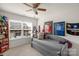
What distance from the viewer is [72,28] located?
6.28 ft

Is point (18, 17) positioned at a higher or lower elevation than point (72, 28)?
higher

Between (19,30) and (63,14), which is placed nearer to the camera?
(63,14)

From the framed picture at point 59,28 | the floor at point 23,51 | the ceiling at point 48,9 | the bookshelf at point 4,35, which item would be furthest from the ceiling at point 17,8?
the floor at point 23,51

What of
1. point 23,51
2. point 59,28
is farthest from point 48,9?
point 23,51

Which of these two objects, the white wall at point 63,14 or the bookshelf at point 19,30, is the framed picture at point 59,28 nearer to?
the white wall at point 63,14

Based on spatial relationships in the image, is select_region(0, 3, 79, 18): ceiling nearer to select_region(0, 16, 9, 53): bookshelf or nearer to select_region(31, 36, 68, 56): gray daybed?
select_region(0, 16, 9, 53): bookshelf

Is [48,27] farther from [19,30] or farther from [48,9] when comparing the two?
[19,30]

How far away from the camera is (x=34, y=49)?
1.99 meters

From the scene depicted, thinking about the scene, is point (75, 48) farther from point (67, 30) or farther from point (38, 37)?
point (38, 37)

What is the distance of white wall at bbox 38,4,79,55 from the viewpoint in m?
1.86

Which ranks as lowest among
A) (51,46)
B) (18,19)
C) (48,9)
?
(51,46)

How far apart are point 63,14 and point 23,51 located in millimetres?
1046

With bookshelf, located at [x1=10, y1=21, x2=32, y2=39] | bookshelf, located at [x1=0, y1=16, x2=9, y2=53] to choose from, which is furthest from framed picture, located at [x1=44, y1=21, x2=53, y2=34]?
bookshelf, located at [x1=0, y1=16, x2=9, y2=53]

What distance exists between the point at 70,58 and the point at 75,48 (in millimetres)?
223
